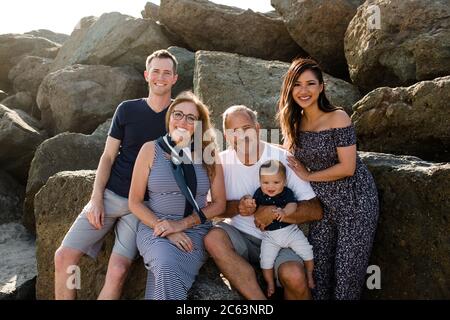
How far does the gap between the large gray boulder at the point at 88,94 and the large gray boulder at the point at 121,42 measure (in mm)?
618

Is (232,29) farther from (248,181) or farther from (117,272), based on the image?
(117,272)

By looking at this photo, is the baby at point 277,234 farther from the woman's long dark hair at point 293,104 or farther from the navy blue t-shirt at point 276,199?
the woman's long dark hair at point 293,104

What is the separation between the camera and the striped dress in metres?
3.77

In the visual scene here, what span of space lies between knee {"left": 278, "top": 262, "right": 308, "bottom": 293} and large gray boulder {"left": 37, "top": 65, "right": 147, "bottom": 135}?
22.4ft

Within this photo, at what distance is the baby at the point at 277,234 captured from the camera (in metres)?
4.16

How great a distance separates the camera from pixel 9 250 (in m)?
7.68

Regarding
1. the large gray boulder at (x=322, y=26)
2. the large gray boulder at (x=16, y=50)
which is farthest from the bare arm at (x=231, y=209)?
the large gray boulder at (x=16, y=50)

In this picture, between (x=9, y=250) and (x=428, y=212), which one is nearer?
(x=428, y=212)

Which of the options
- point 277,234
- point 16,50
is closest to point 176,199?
point 277,234

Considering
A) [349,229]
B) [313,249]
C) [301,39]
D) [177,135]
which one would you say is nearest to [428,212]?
[349,229]

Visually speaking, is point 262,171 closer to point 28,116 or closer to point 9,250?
point 9,250

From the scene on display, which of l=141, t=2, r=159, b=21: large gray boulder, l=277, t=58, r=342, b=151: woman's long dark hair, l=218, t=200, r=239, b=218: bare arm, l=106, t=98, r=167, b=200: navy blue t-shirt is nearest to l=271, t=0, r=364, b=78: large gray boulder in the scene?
l=141, t=2, r=159, b=21: large gray boulder

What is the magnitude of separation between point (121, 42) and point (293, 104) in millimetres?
7405
